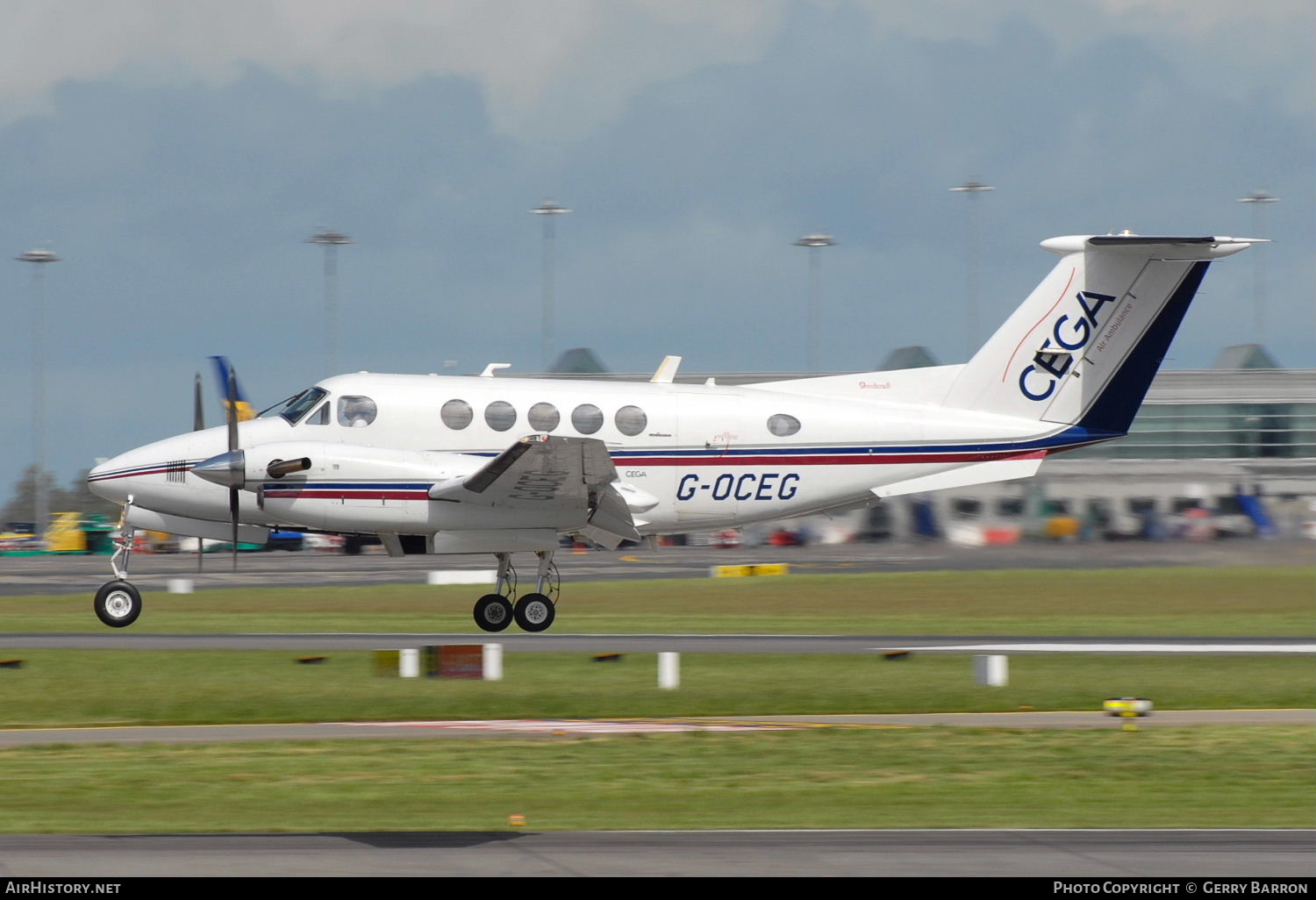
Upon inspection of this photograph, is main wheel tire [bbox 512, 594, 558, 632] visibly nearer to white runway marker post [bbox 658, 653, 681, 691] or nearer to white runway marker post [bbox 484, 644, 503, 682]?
white runway marker post [bbox 484, 644, 503, 682]

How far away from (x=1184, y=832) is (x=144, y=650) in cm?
1744

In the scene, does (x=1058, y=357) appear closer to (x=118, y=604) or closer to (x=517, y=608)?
(x=517, y=608)

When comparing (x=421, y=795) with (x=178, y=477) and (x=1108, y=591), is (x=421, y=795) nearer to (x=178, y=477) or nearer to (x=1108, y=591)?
(x=178, y=477)

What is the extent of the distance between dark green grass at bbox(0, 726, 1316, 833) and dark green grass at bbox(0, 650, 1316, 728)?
9.20 feet

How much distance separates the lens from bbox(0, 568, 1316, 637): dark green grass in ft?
104

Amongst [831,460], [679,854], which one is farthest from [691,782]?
[831,460]

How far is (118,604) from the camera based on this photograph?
2231cm

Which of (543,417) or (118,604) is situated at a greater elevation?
(543,417)

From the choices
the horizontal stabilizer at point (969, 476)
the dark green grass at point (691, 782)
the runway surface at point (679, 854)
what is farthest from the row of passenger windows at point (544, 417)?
the runway surface at point (679, 854)

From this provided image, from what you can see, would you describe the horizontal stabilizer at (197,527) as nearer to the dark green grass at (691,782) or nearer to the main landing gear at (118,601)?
the main landing gear at (118,601)

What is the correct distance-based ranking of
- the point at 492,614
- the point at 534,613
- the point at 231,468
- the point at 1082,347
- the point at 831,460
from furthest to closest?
the point at 1082,347, the point at 492,614, the point at 534,613, the point at 831,460, the point at 231,468

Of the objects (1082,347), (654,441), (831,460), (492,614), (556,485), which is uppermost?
(1082,347)

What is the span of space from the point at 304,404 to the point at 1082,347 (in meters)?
12.3
